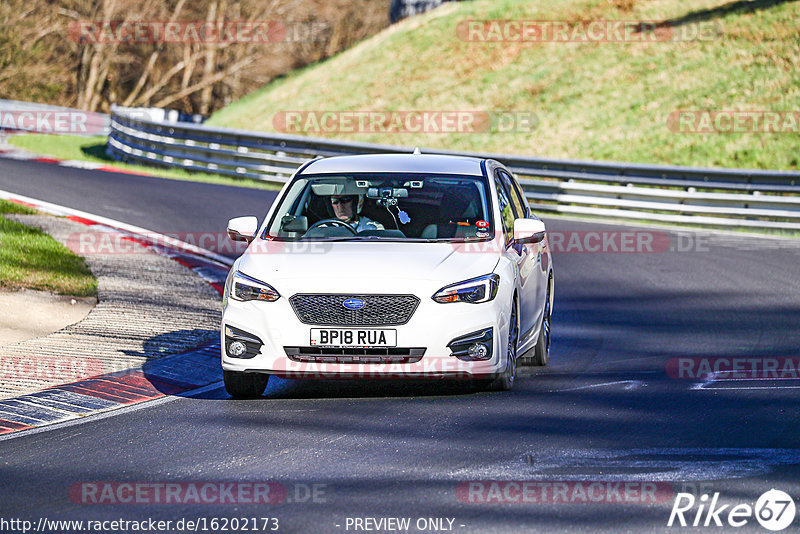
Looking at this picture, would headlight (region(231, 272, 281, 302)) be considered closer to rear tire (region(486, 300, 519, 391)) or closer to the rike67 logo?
rear tire (region(486, 300, 519, 391))

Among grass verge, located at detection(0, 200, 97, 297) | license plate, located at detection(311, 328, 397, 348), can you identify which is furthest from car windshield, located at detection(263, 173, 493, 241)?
grass verge, located at detection(0, 200, 97, 297)

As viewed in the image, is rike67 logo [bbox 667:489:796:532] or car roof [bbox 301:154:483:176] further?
car roof [bbox 301:154:483:176]

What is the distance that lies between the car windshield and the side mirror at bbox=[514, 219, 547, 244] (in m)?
0.23

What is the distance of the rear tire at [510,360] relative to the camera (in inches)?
347

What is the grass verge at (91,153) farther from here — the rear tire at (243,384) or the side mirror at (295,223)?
the rear tire at (243,384)

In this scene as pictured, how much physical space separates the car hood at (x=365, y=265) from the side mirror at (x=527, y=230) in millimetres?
418

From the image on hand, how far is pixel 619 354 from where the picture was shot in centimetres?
1073

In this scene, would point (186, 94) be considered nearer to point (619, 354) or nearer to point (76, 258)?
point (76, 258)

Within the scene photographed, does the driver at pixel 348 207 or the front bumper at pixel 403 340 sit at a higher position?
the driver at pixel 348 207

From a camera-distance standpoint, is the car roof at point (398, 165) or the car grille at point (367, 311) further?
the car roof at point (398, 165)

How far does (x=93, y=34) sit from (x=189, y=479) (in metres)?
57.8

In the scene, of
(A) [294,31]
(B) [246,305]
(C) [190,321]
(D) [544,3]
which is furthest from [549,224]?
(A) [294,31]

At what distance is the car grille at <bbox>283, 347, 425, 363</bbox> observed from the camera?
27.4 feet

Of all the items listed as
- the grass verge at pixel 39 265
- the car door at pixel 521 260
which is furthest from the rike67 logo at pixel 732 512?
the grass verge at pixel 39 265
